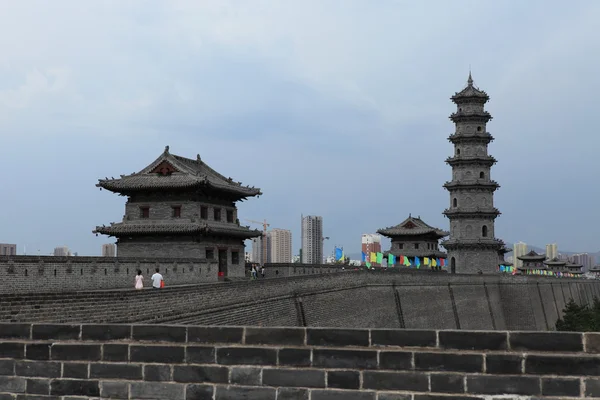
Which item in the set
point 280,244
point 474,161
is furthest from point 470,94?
point 280,244

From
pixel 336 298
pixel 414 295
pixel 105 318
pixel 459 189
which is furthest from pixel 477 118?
pixel 105 318

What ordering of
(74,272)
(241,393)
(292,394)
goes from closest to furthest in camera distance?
(292,394), (241,393), (74,272)

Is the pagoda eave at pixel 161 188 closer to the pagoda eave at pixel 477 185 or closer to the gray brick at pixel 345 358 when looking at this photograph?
the pagoda eave at pixel 477 185

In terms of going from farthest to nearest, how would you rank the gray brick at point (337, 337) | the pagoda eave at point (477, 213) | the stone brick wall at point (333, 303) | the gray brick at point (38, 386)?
the pagoda eave at point (477, 213) < the stone brick wall at point (333, 303) < the gray brick at point (38, 386) < the gray brick at point (337, 337)

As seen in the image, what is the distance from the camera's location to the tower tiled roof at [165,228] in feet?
99.8

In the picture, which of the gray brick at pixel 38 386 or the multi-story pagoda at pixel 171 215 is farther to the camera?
the multi-story pagoda at pixel 171 215

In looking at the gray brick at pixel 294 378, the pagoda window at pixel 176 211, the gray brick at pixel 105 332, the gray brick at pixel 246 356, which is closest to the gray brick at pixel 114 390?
the gray brick at pixel 105 332

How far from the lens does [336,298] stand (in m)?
29.2

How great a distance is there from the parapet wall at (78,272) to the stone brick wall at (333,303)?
13.2ft

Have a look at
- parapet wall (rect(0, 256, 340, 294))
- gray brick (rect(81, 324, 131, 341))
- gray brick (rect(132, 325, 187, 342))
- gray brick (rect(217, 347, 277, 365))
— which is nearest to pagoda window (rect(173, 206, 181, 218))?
parapet wall (rect(0, 256, 340, 294))

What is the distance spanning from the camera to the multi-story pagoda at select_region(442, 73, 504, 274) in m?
49.5

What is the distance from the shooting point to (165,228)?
30625 mm

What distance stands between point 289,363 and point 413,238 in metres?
55.8

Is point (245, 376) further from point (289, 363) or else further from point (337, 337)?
point (337, 337)
